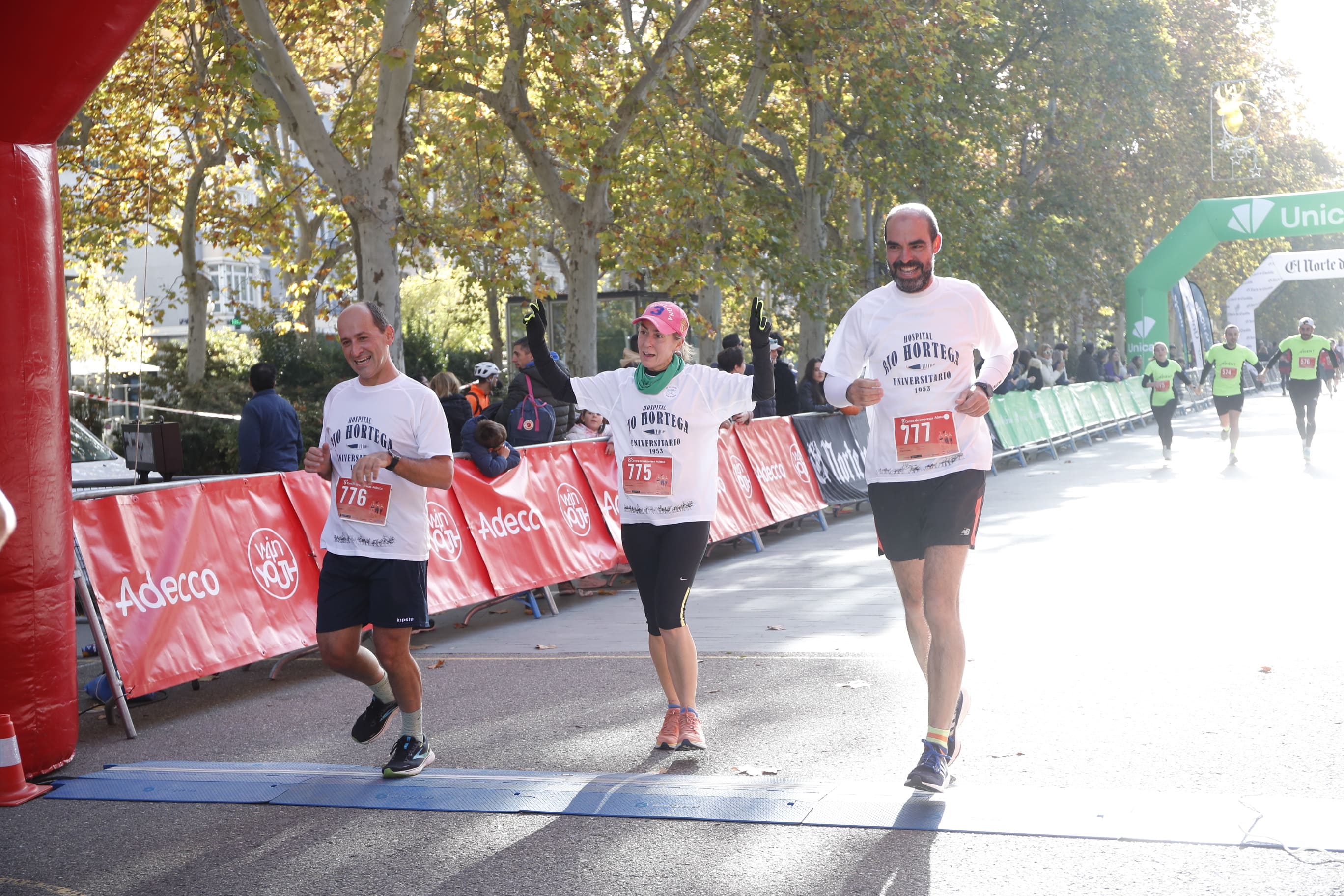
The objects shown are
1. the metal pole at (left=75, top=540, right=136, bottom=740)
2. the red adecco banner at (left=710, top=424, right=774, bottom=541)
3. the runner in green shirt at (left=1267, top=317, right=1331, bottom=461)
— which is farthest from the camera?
the runner in green shirt at (left=1267, top=317, right=1331, bottom=461)

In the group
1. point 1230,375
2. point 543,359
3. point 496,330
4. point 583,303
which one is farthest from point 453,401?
point 496,330

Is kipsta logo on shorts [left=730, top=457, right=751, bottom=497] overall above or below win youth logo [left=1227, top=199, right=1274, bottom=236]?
below

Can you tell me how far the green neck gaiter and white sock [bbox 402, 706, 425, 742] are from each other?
5.47ft

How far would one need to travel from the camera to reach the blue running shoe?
201 inches

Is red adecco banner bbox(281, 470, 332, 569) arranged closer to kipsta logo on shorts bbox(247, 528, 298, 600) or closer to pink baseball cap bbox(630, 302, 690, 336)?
kipsta logo on shorts bbox(247, 528, 298, 600)

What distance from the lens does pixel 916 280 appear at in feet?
17.6

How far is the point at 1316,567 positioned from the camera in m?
10.2

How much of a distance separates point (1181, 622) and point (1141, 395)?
2915 centimetres

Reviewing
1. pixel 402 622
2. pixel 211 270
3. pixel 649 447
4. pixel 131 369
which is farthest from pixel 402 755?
pixel 211 270

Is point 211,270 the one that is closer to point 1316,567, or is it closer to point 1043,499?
point 1043,499

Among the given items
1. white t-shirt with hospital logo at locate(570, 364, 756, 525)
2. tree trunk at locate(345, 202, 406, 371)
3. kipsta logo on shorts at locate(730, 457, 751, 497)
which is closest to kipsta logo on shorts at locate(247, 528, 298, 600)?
white t-shirt with hospital logo at locate(570, 364, 756, 525)

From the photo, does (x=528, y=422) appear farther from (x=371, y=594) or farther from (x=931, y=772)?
(x=931, y=772)

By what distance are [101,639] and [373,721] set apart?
1792mm

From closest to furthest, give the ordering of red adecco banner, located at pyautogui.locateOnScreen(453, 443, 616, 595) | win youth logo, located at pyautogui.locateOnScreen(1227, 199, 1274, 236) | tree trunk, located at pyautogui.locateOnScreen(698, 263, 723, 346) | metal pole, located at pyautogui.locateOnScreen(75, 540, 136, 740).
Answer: metal pole, located at pyautogui.locateOnScreen(75, 540, 136, 740) < red adecco banner, located at pyautogui.locateOnScreen(453, 443, 616, 595) < tree trunk, located at pyautogui.locateOnScreen(698, 263, 723, 346) < win youth logo, located at pyautogui.locateOnScreen(1227, 199, 1274, 236)
